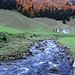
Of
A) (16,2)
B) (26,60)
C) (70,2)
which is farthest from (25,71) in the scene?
(70,2)

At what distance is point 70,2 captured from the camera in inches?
7589

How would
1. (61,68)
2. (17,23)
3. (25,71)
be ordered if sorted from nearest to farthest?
1. (25,71)
2. (61,68)
3. (17,23)

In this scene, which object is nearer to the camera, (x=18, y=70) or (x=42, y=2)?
(x=18, y=70)

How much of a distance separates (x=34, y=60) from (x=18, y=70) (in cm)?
664

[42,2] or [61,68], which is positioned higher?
[42,2]

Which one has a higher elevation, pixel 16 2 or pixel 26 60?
pixel 16 2

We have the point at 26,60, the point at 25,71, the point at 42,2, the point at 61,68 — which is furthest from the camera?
the point at 42,2

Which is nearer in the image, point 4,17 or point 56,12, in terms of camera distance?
point 4,17

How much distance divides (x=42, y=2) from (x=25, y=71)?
151 metres

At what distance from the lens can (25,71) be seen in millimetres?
24766

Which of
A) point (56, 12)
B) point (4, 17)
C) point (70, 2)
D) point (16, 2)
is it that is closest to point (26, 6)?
point (16, 2)

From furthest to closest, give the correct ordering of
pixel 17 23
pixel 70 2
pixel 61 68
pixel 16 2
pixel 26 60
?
pixel 70 2
pixel 16 2
pixel 17 23
pixel 26 60
pixel 61 68

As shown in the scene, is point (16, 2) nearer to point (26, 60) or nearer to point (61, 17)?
point (61, 17)

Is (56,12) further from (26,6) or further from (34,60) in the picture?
(34,60)
